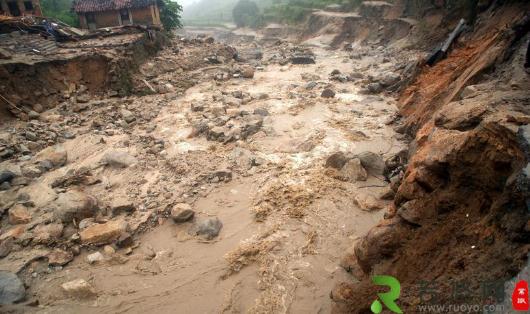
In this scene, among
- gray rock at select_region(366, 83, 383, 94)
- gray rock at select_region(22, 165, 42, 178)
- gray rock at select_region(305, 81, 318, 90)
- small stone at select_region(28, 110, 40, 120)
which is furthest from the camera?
gray rock at select_region(305, 81, 318, 90)

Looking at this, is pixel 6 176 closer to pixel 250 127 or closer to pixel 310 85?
pixel 250 127

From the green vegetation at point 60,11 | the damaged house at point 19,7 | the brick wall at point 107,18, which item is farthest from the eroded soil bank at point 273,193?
the green vegetation at point 60,11

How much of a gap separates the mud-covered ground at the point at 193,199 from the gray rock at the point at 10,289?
13 centimetres

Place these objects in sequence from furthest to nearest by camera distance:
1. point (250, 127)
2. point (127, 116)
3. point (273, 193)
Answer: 1. point (127, 116)
2. point (250, 127)
3. point (273, 193)

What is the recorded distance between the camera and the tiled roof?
1992cm

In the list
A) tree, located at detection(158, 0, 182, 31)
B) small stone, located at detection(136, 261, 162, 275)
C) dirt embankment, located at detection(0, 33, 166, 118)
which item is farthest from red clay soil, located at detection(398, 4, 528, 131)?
tree, located at detection(158, 0, 182, 31)

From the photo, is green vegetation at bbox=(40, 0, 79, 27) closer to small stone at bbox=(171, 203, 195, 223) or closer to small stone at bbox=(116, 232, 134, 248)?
small stone at bbox=(171, 203, 195, 223)

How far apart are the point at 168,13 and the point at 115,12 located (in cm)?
352

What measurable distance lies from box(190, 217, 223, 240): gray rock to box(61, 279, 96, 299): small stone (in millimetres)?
1489

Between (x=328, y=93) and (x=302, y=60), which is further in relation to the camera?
(x=302, y=60)

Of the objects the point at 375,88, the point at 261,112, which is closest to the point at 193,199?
the point at 261,112

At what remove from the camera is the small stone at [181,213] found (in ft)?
15.9

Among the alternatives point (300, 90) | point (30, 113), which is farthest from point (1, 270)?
point (300, 90)

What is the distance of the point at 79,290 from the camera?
369 cm
